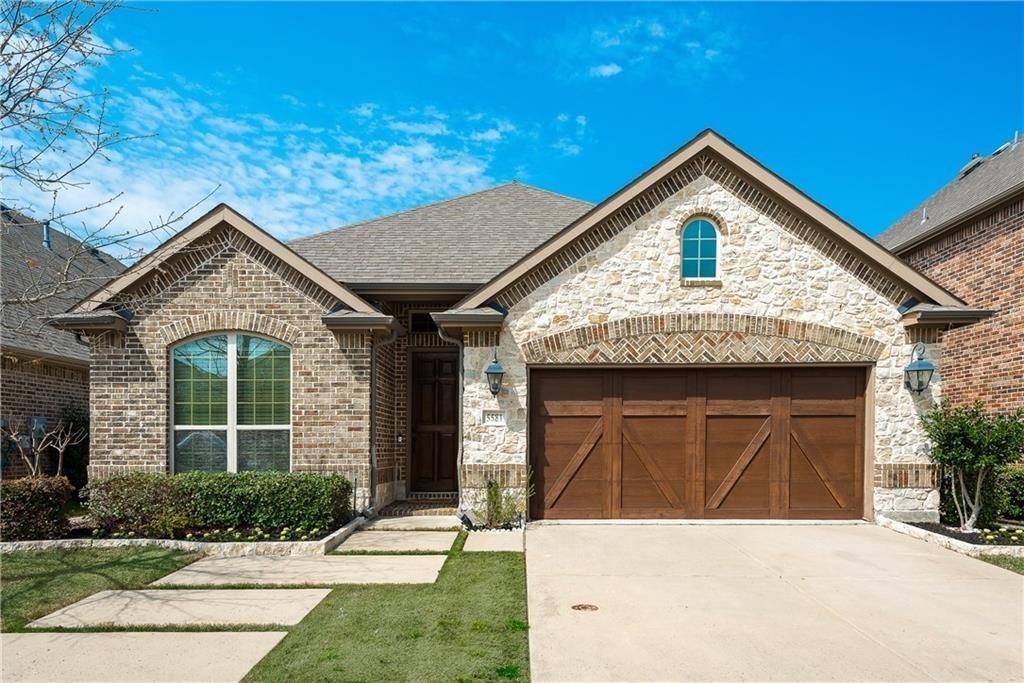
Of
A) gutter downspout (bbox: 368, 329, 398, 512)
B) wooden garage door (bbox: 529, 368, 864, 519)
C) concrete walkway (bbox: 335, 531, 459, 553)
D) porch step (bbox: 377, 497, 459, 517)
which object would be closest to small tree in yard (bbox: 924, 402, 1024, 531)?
wooden garage door (bbox: 529, 368, 864, 519)

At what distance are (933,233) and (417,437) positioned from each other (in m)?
12.6

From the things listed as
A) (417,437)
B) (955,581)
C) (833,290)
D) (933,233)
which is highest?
(933,233)

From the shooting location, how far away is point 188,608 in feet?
19.0

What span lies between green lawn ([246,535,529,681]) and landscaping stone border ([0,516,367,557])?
182 centimetres

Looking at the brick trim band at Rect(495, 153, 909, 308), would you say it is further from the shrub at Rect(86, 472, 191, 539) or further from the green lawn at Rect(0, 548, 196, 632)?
the green lawn at Rect(0, 548, 196, 632)

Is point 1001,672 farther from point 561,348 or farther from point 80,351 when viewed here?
point 80,351

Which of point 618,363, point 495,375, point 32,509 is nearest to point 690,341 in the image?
point 618,363

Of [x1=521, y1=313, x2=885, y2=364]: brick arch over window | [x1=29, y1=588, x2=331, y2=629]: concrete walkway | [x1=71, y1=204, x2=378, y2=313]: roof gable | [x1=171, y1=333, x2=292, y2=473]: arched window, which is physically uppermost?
[x1=71, y1=204, x2=378, y2=313]: roof gable

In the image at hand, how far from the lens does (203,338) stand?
384 inches

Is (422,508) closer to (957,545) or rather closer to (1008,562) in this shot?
(957,545)

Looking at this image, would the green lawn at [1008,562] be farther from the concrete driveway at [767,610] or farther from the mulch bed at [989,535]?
the mulch bed at [989,535]

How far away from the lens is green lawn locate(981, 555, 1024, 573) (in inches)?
285

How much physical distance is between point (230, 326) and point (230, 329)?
6 centimetres

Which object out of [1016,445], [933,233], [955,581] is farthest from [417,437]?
[933,233]
